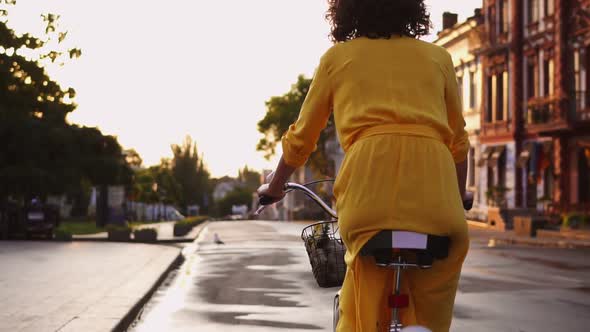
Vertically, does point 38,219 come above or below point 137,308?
above

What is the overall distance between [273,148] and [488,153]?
4090cm

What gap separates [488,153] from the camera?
4538 cm

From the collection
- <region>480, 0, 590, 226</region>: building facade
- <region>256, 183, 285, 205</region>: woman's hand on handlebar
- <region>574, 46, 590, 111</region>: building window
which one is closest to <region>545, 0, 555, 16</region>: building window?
<region>480, 0, 590, 226</region>: building facade

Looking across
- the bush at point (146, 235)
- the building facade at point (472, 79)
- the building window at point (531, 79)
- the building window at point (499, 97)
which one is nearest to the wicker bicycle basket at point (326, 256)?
the bush at point (146, 235)

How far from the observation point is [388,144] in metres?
3.14

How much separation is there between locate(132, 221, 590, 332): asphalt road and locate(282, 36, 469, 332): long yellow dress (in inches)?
226

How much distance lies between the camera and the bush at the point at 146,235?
98.4 ft

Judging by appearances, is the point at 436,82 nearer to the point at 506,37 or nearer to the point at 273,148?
the point at 506,37

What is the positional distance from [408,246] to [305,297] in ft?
29.3

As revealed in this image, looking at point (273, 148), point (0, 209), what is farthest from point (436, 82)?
point (273, 148)

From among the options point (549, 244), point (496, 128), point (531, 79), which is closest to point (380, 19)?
point (549, 244)

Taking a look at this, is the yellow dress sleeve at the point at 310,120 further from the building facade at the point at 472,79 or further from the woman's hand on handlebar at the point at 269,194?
the building facade at the point at 472,79

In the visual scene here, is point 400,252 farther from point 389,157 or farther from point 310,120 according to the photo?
point 310,120

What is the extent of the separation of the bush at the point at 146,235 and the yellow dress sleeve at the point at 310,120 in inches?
1060
